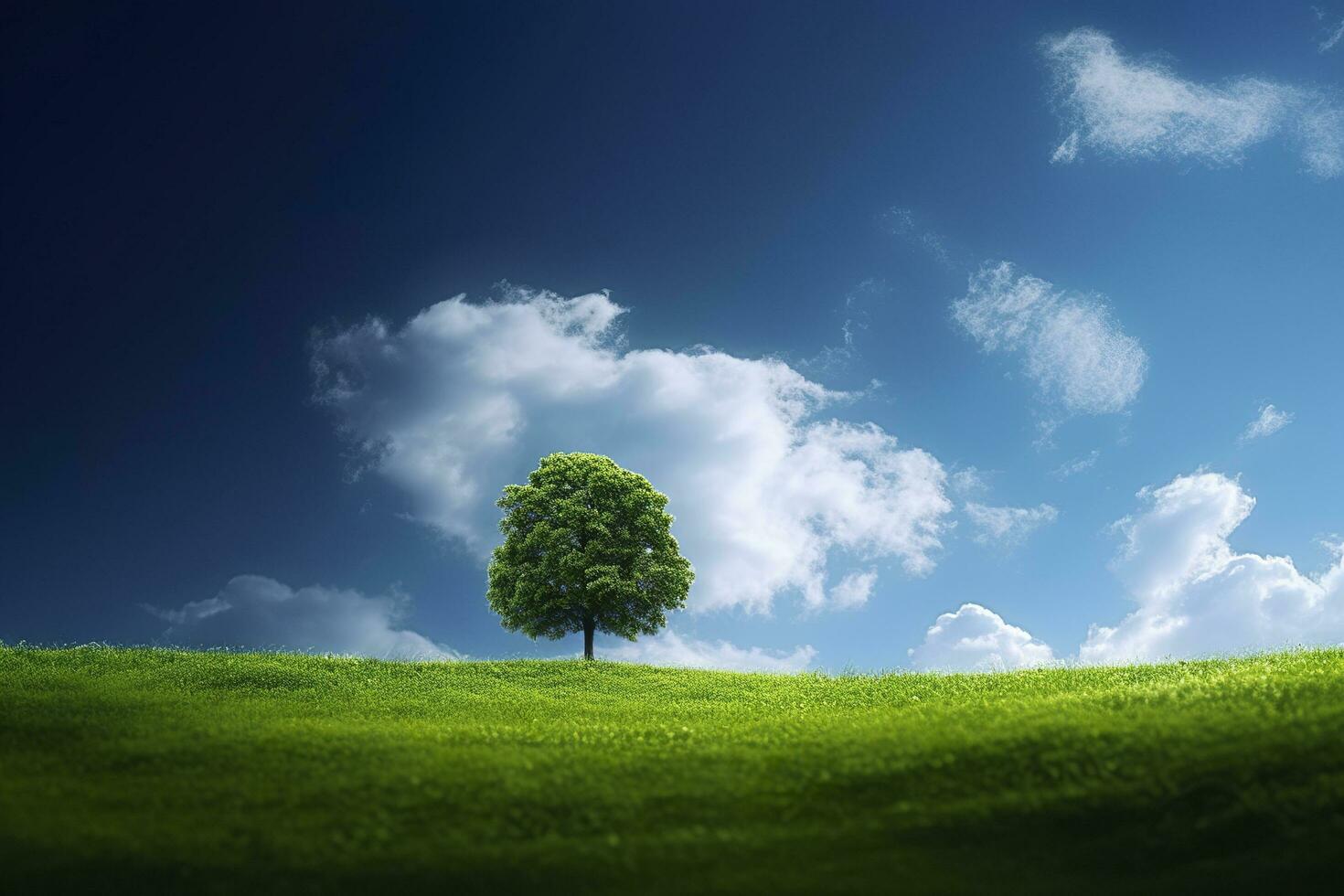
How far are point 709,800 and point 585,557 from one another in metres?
30.5

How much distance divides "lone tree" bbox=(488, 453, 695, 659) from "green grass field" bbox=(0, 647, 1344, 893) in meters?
Result: 22.3

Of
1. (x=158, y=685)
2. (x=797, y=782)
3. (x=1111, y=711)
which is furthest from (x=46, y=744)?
(x=1111, y=711)

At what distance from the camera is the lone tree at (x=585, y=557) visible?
153ft

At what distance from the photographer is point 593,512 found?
47.3 m

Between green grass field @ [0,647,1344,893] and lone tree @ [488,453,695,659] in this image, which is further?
lone tree @ [488,453,695,659]

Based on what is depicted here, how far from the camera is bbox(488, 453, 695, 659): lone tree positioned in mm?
46500

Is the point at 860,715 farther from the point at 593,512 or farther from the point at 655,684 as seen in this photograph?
the point at 593,512

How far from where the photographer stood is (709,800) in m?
16.0

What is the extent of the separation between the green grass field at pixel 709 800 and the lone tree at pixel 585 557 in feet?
73.2

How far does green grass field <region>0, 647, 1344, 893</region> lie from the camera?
13.4 metres

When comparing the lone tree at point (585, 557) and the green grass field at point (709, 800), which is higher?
the lone tree at point (585, 557)

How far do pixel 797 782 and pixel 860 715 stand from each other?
30.9 ft

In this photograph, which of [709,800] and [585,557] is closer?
[709,800]

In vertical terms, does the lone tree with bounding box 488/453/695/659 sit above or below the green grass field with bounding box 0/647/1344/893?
above
